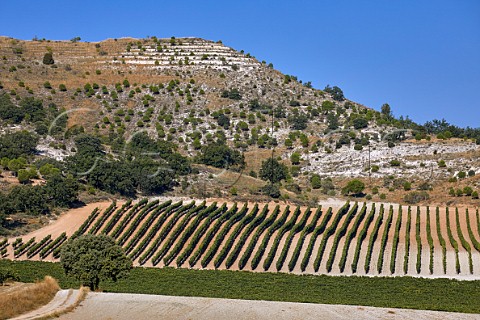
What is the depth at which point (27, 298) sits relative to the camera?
4097 cm

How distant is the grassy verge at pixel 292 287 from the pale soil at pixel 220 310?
245cm

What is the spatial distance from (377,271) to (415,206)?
18.8 meters

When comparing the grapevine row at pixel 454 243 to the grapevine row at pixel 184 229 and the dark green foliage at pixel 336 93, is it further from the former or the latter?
the dark green foliage at pixel 336 93

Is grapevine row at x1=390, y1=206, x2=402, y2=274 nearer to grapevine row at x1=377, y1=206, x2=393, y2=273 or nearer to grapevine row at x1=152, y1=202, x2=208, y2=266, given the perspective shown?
grapevine row at x1=377, y1=206, x2=393, y2=273

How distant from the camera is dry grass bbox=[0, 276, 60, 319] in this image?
3836 centimetres

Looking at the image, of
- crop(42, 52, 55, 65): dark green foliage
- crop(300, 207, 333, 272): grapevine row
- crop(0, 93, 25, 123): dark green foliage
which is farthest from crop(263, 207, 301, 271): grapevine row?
crop(42, 52, 55, 65): dark green foliage

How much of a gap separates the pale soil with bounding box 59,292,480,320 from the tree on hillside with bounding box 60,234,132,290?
398 centimetres

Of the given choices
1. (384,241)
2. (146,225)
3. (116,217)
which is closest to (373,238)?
(384,241)

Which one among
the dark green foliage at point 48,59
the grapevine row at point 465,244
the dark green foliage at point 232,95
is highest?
the dark green foliage at point 48,59

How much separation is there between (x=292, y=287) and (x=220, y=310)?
12.6m

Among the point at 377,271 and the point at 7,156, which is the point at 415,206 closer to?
the point at 377,271

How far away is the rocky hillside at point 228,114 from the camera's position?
9488 cm

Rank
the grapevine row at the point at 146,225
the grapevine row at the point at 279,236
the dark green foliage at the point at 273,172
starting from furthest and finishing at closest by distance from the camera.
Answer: the dark green foliage at the point at 273,172
the grapevine row at the point at 146,225
the grapevine row at the point at 279,236

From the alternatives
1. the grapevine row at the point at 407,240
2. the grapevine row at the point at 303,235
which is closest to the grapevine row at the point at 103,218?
the grapevine row at the point at 303,235
